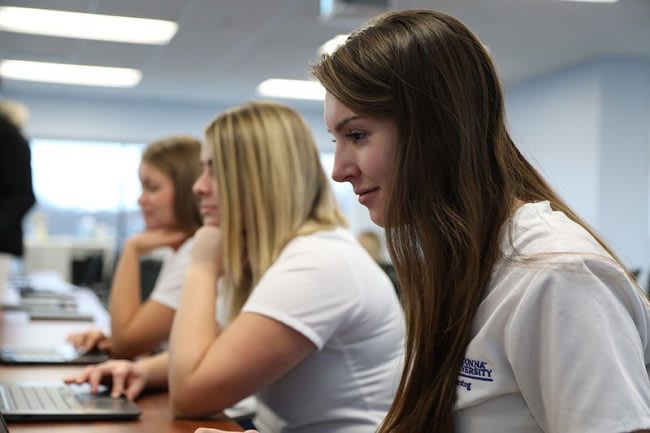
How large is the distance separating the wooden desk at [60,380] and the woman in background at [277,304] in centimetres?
4

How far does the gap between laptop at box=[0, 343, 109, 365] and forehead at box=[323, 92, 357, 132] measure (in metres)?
1.17

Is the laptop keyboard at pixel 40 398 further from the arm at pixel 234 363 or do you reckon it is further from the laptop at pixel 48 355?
the laptop at pixel 48 355

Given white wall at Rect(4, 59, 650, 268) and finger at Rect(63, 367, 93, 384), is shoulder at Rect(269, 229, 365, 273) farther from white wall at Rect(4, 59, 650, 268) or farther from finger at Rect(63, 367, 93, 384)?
white wall at Rect(4, 59, 650, 268)

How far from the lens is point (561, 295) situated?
83cm

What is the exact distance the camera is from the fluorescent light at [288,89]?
8080mm

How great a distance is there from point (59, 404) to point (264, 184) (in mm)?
579

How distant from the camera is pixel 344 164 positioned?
41.5 inches

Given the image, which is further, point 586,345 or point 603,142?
point 603,142

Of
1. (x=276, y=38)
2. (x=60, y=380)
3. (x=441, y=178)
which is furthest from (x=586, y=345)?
(x=276, y=38)

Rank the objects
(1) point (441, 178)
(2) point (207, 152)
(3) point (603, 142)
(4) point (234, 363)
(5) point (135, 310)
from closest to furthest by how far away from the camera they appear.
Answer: (1) point (441, 178), (4) point (234, 363), (2) point (207, 152), (5) point (135, 310), (3) point (603, 142)

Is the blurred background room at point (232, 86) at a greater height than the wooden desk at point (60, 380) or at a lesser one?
greater

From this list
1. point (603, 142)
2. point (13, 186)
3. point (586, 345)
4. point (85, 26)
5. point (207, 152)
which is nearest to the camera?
point (586, 345)

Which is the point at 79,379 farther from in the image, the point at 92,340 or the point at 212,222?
the point at 92,340

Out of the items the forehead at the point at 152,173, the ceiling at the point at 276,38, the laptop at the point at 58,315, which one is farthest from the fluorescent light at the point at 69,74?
the forehead at the point at 152,173
